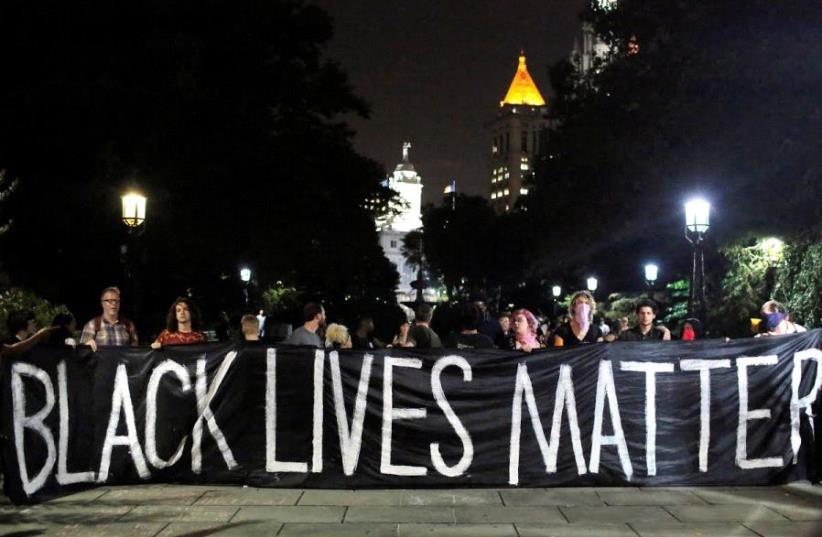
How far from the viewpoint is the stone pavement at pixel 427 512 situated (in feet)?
22.7

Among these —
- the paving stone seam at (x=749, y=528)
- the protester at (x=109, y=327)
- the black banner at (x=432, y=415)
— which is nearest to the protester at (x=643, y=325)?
the black banner at (x=432, y=415)

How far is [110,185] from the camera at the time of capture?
899 inches

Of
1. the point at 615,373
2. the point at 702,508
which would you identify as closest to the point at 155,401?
the point at 615,373

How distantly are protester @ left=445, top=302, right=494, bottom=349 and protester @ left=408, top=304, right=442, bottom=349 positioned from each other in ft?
1.81

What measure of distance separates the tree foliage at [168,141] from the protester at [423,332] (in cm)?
1417

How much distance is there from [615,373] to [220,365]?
3951mm

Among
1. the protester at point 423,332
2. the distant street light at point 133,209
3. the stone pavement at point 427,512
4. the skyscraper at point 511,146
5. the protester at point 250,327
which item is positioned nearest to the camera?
the stone pavement at point 427,512

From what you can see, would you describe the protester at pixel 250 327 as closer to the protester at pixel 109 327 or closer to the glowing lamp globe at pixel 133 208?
the protester at pixel 109 327

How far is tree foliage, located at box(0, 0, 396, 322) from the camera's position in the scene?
22.9m

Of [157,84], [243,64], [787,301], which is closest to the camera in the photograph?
[787,301]

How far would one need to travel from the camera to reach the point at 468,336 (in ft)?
31.4

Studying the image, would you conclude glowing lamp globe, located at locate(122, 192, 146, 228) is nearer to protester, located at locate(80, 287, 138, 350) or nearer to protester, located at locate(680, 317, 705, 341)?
protester, located at locate(80, 287, 138, 350)

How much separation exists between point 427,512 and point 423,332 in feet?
11.3

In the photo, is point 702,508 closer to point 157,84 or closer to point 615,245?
point 157,84
